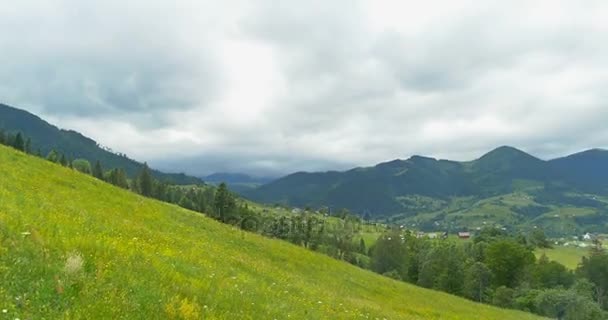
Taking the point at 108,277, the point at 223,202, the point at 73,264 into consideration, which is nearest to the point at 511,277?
the point at 223,202

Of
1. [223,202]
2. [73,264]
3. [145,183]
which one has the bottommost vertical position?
[223,202]

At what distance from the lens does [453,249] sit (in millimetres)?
151375

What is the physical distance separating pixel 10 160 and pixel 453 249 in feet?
455

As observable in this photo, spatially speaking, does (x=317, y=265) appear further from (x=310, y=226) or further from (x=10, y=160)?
(x=310, y=226)

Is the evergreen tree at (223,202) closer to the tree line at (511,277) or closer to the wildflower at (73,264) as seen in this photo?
the tree line at (511,277)

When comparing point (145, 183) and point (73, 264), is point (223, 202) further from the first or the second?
point (73, 264)

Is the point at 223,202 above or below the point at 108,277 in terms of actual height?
below

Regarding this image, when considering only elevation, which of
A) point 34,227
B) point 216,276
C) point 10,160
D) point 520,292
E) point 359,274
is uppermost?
point 10,160

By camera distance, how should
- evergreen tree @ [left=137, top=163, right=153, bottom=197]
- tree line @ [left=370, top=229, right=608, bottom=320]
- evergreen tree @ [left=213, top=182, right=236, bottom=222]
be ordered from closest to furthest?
1. tree line @ [left=370, top=229, right=608, bottom=320]
2. evergreen tree @ [left=213, top=182, right=236, bottom=222]
3. evergreen tree @ [left=137, top=163, right=153, bottom=197]

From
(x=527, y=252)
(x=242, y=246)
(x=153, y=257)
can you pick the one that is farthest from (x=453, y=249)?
(x=153, y=257)

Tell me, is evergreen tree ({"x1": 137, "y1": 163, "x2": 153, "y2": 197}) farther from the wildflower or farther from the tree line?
the wildflower

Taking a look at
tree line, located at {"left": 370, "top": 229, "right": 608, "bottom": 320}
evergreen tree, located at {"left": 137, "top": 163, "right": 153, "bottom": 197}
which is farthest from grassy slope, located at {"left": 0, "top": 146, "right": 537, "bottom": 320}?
evergreen tree, located at {"left": 137, "top": 163, "right": 153, "bottom": 197}

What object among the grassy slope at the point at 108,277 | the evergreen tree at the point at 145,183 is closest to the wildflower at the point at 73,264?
the grassy slope at the point at 108,277

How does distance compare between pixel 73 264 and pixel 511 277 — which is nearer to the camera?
pixel 73 264
